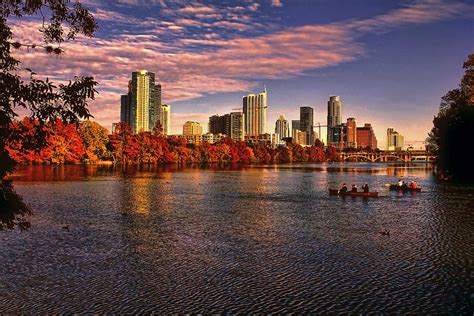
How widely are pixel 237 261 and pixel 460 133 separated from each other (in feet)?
230

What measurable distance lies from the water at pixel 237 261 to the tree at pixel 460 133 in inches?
1582

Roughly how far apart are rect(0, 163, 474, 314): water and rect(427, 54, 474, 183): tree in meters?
40.2

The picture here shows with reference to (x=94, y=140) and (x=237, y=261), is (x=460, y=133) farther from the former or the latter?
(x=94, y=140)

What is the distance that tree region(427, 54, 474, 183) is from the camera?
78.9m

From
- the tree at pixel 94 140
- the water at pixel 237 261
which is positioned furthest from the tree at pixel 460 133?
the tree at pixel 94 140

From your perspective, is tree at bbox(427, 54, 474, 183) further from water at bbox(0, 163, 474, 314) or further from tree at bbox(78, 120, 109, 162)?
tree at bbox(78, 120, 109, 162)

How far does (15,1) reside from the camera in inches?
433

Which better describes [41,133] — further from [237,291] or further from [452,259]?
[452,259]

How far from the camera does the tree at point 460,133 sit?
259 feet

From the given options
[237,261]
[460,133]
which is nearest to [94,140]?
[460,133]

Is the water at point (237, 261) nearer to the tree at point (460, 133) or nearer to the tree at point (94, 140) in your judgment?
the tree at point (460, 133)

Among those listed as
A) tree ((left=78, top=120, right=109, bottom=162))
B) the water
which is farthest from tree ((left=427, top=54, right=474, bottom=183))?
tree ((left=78, top=120, right=109, bottom=162))

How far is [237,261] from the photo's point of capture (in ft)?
82.0

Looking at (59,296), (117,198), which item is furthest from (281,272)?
(117,198)
